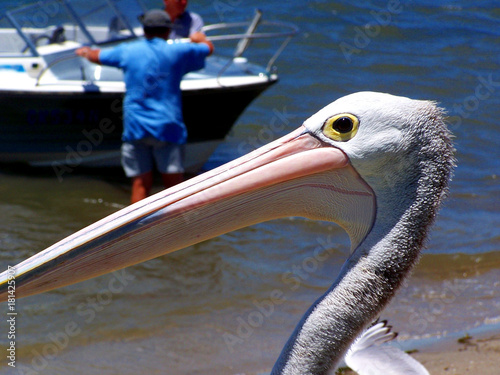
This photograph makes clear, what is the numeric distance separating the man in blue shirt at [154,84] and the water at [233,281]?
1091mm

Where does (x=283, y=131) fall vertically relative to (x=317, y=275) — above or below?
below

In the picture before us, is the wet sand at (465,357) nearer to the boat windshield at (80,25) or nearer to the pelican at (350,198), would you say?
the pelican at (350,198)

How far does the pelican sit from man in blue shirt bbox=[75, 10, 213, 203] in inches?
150

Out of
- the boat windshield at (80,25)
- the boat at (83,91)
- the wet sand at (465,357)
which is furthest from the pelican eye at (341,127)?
the boat windshield at (80,25)

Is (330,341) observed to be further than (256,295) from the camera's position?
No

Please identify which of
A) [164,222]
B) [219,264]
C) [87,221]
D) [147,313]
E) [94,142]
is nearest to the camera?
[164,222]

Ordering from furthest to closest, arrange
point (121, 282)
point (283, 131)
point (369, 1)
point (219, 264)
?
point (369, 1) → point (283, 131) → point (219, 264) → point (121, 282)

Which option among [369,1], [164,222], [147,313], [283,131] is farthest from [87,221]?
[369,1]

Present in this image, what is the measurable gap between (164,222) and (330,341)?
701mm

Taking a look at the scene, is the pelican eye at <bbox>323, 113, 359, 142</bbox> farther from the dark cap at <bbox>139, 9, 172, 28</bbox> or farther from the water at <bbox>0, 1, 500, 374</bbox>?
the dark cap at <bbox>139, 9, 172, 28</bbox>

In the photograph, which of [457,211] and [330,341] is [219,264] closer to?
[457,211]

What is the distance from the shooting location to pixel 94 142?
755 centimetres

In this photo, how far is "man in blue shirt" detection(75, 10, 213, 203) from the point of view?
5672 millimetres

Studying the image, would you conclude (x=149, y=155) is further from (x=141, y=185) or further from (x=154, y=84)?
(x=154, y=84)
